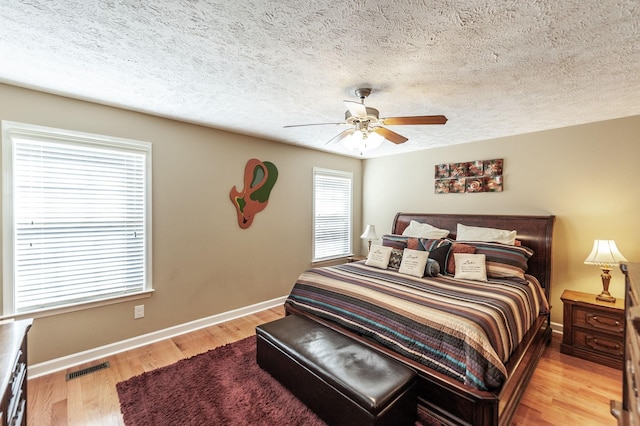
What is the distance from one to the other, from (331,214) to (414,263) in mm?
2021

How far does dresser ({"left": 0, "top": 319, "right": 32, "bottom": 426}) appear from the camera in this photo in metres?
0.99

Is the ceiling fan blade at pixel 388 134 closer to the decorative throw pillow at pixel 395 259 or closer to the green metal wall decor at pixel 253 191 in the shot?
the decorative throw pillow at pixel 395 259

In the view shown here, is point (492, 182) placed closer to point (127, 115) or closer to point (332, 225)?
point (332, 225)

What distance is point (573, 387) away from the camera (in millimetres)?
2230

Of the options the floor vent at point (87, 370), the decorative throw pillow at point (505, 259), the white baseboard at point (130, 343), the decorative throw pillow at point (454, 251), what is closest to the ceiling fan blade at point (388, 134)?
the decorative throw pillow at point (454, 251)

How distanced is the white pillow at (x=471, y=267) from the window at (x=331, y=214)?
7.14 ft

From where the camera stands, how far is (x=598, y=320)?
101 inches

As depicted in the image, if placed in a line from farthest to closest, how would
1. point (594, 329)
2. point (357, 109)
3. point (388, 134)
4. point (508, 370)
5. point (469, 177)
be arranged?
point (469, 177)
point (594, 329)
point (388, 134)
point (357, 109)
point (508, 370)

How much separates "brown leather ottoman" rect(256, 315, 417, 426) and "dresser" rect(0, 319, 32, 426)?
1.39 meters

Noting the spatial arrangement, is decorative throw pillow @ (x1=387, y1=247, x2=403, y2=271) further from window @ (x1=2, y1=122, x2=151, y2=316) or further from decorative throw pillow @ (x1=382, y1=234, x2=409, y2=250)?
window @ (x1=2, y1=122, x2=151, y2=316)

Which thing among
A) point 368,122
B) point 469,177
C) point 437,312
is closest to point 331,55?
point 368,122

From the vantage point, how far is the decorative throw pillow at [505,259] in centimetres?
282

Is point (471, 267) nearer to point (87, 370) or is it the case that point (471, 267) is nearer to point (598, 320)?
point (598, 320)

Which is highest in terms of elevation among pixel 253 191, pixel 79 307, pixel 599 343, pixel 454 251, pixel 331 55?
pixel 331 55
